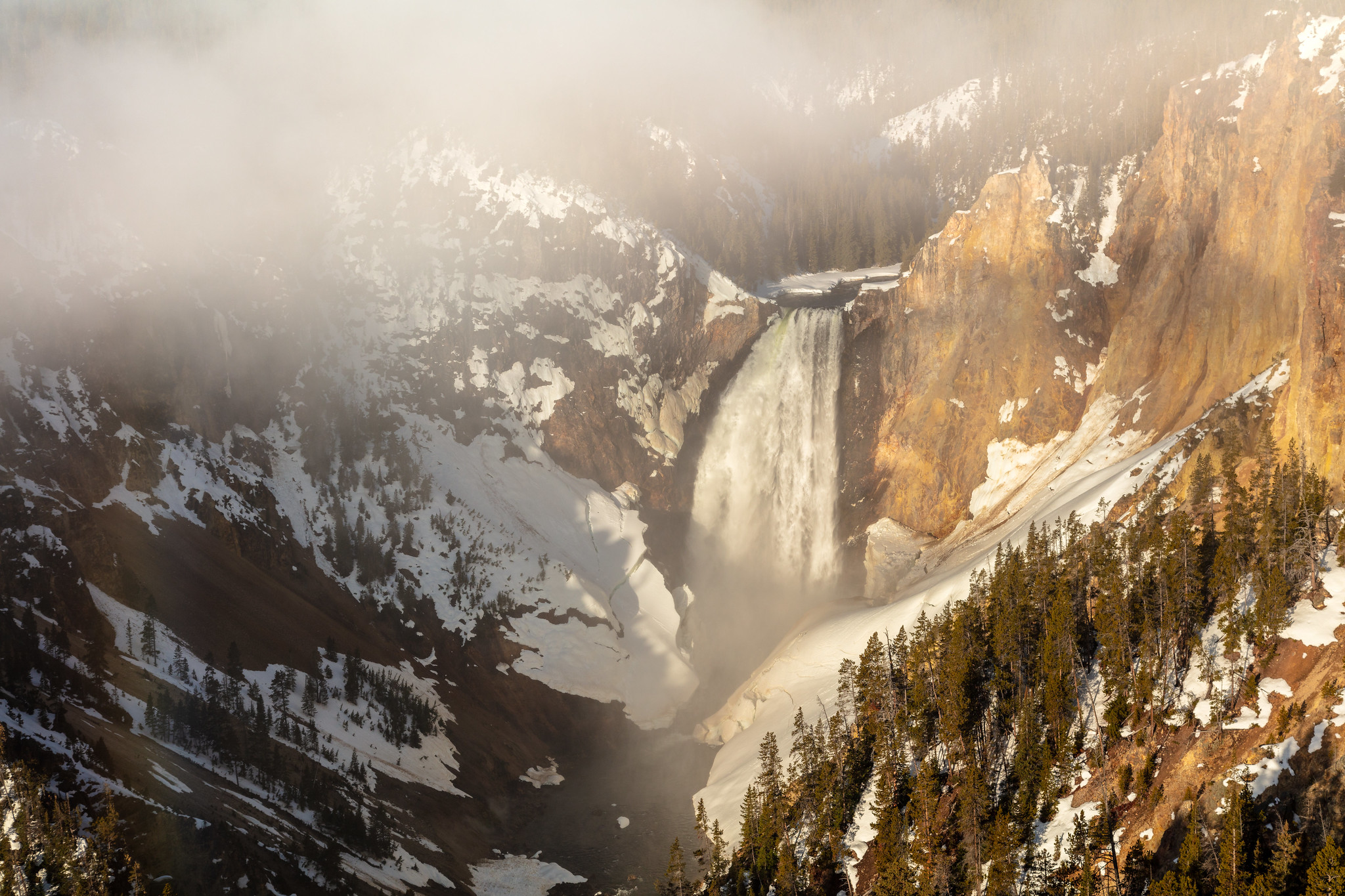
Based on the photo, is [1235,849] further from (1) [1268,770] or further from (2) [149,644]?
(2) [149,644]

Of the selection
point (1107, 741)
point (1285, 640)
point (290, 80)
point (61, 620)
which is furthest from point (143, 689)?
point (290, 80)

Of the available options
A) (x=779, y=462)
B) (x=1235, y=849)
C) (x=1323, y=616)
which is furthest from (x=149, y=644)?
(x=1323, y=616)

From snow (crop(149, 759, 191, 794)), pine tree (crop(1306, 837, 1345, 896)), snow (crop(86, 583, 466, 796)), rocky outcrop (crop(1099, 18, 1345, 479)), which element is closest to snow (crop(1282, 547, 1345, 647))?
rocky outcrop (crop(1099, 18, 1345, 479))

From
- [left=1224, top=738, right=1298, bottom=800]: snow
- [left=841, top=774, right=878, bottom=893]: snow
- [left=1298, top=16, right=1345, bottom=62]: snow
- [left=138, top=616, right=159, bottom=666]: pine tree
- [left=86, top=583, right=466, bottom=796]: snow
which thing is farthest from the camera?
[left=1298, top=16, right=1345, bottom=62]: snow

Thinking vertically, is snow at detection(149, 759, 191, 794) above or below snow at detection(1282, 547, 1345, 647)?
below

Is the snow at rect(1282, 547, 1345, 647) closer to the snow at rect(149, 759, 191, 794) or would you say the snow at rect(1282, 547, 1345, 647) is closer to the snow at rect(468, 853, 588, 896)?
the snow at rect(468, 853, 588, 896)

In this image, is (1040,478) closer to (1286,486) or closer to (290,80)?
(1286,486)
